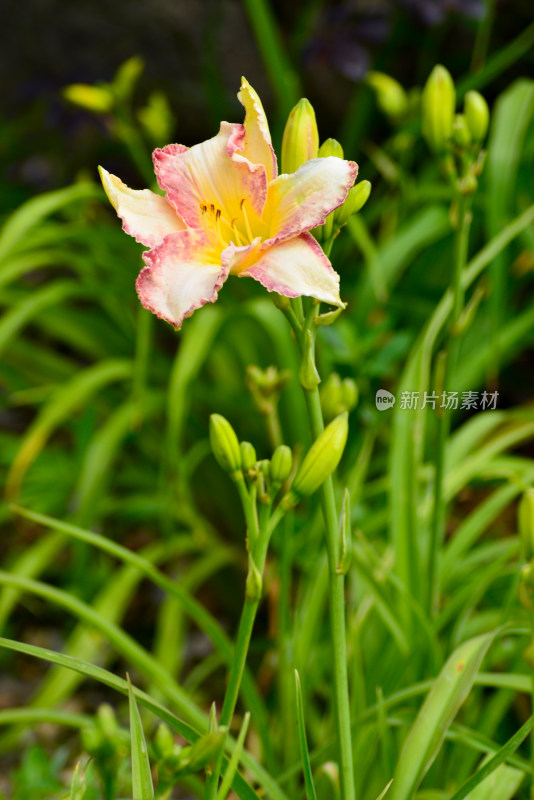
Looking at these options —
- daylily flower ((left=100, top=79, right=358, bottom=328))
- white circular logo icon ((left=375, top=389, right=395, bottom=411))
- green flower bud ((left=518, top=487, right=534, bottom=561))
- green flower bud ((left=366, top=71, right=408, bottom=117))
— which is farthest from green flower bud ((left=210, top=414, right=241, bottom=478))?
green flower bud ((left=366, top=71, right=408, bottom=117))

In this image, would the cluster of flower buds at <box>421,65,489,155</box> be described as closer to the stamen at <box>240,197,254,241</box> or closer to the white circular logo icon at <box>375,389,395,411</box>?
the stamen at <box>240,197,254,241</box>

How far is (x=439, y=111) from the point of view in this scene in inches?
29.5

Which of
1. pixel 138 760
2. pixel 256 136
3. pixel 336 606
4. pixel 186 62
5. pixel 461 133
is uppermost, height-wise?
pixel 186 62

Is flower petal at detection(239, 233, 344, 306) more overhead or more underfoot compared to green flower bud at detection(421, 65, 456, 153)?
more underfoot

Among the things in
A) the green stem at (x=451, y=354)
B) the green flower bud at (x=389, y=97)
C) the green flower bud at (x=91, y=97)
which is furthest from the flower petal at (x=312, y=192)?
the green flower bud at (x=91, y=97)

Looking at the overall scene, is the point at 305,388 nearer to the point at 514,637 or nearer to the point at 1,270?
the point at 514,637

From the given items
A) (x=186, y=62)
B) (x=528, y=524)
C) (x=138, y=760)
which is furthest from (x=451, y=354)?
(x=186, y=62)

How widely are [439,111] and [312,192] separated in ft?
1.20

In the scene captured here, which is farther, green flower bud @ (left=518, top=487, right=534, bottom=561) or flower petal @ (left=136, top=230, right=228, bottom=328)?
green flower bud @ (left=518, top=487, right=534, bottom=561)

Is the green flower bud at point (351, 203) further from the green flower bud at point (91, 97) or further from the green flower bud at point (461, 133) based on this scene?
the green flower bud at point (91, 97)

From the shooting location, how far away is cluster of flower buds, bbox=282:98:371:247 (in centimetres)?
50

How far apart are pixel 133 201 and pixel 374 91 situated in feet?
4.33

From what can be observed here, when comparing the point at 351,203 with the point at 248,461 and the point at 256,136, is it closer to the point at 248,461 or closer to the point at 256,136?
the point at 256,136

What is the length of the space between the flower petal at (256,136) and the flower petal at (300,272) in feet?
0.24
